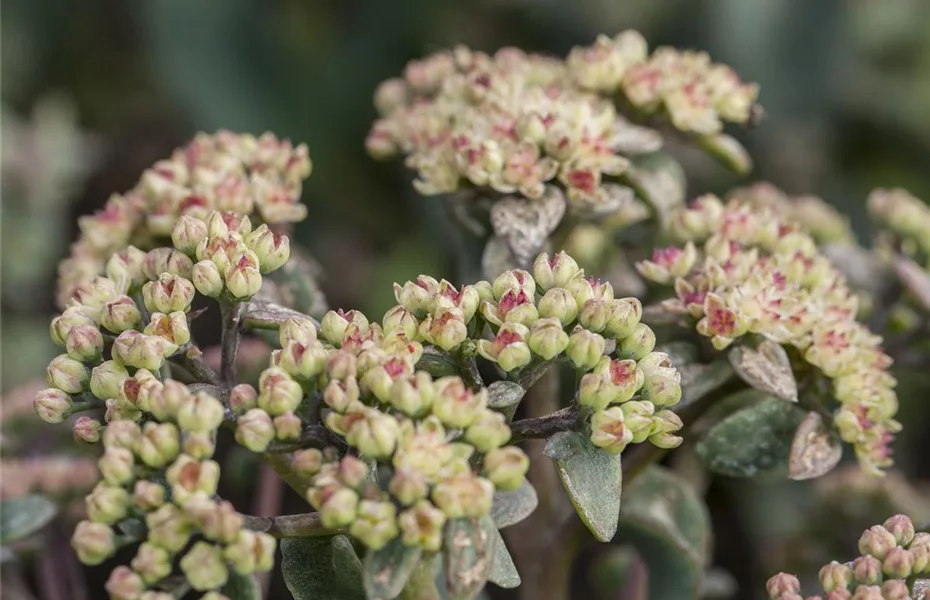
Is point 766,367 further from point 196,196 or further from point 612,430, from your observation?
point 196,196

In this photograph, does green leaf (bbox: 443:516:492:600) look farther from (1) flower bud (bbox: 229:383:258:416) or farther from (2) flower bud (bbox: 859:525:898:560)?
(2) flower bud (bbox: 859:525:898:560)

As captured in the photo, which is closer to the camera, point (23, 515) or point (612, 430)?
point (612, 430)

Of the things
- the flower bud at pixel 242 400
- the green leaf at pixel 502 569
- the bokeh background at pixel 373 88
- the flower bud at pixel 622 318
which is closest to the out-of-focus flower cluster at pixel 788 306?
the flower bud at pixel 622 318

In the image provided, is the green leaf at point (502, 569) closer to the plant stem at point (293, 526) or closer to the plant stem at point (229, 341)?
the plant stem at point (293, 526)

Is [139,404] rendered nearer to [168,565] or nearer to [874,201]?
[168,565]

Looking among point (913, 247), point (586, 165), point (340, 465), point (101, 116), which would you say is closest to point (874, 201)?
point (913, 247)

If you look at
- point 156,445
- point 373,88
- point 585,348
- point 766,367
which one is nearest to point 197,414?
point 156,445
